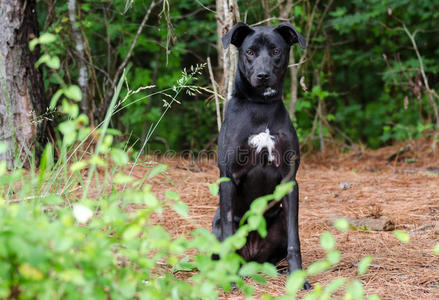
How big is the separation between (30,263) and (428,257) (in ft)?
9.08

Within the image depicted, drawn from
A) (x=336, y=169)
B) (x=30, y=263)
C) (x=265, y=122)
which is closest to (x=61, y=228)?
(x=30, y=263)

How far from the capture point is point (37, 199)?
A: 246 cm

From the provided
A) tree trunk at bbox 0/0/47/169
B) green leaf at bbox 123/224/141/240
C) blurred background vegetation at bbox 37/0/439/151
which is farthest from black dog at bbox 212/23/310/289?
blurred background vegetation at bbox 37/0/439/151

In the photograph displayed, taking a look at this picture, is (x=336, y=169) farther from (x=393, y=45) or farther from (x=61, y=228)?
(x=61, y=228)

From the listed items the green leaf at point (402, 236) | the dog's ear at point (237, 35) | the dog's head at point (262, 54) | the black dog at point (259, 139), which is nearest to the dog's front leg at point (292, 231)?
the black dog at point (259, 139)

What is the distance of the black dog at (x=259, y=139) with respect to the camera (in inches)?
128

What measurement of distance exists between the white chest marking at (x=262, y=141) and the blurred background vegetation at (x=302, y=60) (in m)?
3.18

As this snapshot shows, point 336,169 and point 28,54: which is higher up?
point 28,54

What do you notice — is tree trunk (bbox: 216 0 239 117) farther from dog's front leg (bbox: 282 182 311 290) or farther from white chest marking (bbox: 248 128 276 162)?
dog's front leg (bbox: 282 182 311 290)

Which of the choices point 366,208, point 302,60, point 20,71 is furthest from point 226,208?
point 302,60

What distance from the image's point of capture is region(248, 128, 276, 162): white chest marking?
3230 mm

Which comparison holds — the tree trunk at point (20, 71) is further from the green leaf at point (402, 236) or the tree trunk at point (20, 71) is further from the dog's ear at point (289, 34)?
the green leaf at point (402, 236)

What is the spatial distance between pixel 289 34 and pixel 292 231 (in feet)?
4.22

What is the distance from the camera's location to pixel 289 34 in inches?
139
